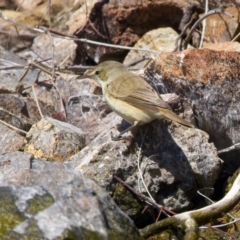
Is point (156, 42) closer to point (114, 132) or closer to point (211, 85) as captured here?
point (211, 85)

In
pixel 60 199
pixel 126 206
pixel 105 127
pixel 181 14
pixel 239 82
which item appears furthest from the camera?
pixel 181 14

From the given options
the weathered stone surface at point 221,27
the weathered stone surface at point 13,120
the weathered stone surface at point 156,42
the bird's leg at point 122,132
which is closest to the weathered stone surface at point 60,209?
the bird's leg at point 122,132

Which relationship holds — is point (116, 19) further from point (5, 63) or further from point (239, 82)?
point (239, 82)

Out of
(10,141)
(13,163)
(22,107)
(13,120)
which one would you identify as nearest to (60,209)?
(13,163)

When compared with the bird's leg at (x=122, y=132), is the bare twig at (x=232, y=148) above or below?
below

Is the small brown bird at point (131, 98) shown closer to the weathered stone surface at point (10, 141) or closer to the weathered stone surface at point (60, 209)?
the weathered stone surface at point (10, 141)

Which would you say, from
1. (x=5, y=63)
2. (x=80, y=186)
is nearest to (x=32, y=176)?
(x=80, y=186)
